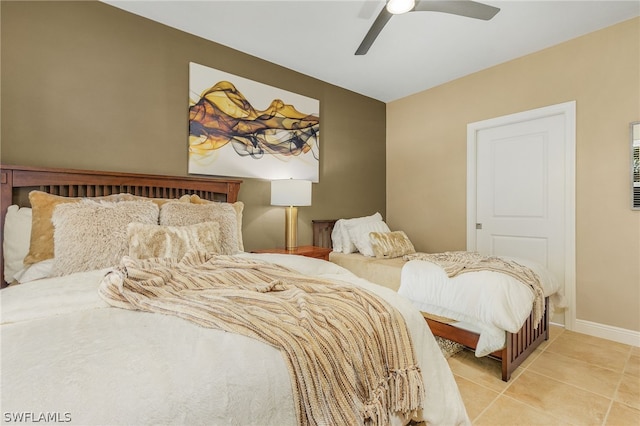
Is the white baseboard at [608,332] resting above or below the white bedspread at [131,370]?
below

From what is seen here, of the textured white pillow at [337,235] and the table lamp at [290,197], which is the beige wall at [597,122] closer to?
the textured white pillow at [337,235]

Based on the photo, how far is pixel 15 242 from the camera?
1.76 m

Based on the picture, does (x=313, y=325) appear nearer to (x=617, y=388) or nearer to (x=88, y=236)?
(x=88, y=236)

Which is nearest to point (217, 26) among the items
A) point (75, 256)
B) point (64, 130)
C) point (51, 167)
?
point (64, 130)

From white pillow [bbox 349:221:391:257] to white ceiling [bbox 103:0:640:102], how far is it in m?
1.71

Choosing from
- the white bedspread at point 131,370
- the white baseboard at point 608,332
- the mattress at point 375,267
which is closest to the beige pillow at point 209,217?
the white bedspread at point 131,370

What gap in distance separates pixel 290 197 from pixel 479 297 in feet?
5.78

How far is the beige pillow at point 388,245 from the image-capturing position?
3.11 meters

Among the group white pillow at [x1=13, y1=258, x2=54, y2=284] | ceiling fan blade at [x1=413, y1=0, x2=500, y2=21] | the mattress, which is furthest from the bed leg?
white pillow at [x1=13, y1=258, x2=54, y2=284]

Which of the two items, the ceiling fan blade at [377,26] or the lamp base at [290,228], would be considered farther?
the lamp base at [290,228]

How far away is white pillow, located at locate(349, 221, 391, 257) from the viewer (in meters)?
3.22

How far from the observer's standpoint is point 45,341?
2.75 ft

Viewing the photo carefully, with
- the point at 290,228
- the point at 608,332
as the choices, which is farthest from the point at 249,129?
the point at 608,332

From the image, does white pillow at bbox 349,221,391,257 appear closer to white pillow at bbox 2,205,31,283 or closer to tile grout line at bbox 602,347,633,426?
tile grout line at bbox 602,347,633,426
